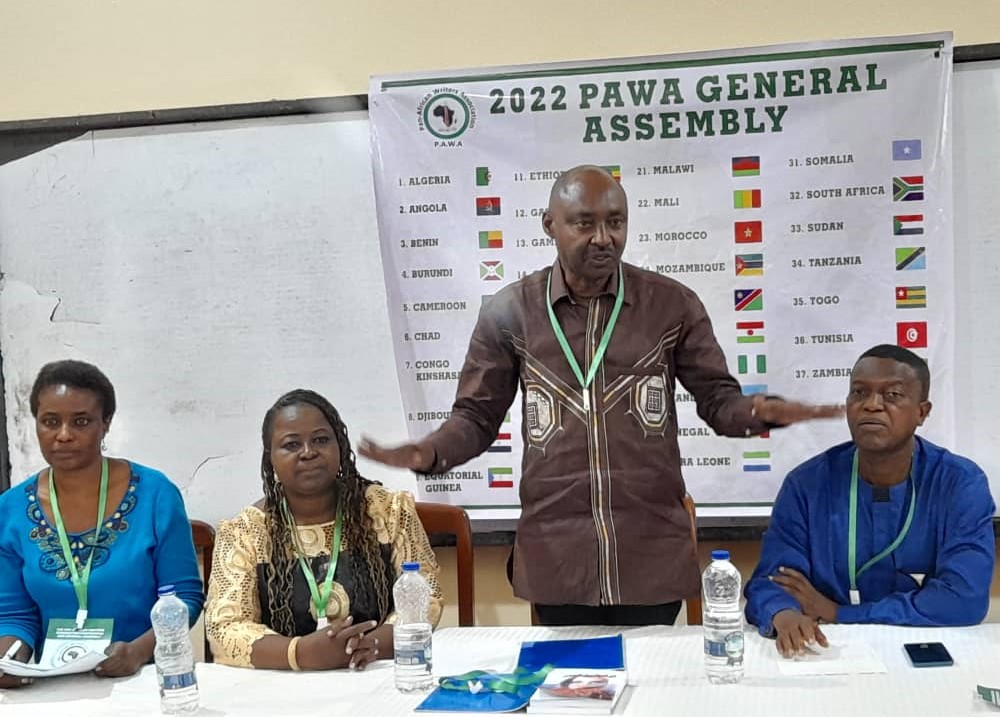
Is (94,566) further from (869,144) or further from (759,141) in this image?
(869,144)

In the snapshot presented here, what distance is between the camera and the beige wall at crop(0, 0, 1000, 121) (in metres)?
2.86

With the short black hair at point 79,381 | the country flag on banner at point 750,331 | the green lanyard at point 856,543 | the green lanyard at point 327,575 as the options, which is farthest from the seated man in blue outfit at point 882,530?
the short black hair at point 79,381

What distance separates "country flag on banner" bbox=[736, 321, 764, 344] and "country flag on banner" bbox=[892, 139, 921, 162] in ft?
1.99

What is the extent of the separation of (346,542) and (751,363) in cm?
131

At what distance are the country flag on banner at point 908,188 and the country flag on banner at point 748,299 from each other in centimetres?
46

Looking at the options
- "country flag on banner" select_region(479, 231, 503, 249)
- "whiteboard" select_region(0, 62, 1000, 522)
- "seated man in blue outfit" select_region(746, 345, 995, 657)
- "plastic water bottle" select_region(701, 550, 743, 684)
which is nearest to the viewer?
"plastic water bottle" select_region(701, 550, 743, 684)

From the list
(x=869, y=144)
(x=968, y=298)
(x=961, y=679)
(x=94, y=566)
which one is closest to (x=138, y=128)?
(x=94, y=566)

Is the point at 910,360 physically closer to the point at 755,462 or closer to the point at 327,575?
the point at 755,462

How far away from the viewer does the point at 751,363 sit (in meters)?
2.92

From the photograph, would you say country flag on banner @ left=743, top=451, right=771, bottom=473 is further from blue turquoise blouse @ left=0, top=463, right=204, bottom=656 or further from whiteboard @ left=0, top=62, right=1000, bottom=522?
blue turquoise blouse @ left=0, top=463, right=204, bottom=656

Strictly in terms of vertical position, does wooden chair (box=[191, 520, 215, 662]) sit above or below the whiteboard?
below

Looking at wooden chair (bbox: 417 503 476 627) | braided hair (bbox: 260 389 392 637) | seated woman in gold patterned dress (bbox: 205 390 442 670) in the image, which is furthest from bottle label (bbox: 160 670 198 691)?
wooden chair (bbox: 417 503 476 627)

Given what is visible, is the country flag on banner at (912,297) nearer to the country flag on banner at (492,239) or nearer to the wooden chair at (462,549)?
the country flag on banner at (492,239)

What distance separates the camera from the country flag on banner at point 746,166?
2.87 meters
